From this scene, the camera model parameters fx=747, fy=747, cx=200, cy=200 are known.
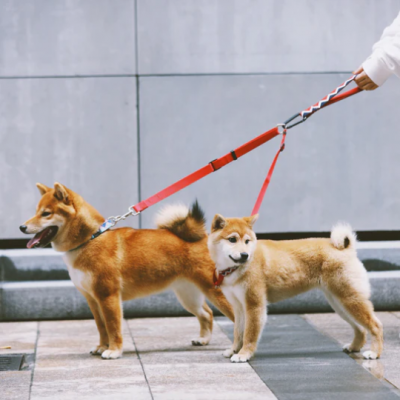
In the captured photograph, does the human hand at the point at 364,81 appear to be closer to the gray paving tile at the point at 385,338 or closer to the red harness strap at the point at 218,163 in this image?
the red harness strap at the point at 218,163

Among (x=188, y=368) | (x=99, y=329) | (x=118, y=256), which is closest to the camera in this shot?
(x=188, y=368)

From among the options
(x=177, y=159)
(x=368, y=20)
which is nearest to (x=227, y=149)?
(x=177, y=159)

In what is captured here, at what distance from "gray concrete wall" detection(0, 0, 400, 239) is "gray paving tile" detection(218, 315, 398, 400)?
190 centimetres

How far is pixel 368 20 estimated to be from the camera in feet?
28.0

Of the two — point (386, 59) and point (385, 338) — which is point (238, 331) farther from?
Result: point (386, 59)

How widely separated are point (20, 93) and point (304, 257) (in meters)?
3.96

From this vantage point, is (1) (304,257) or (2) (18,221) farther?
(2) (18,221)

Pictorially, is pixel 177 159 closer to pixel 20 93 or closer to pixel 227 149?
pixel 227 149

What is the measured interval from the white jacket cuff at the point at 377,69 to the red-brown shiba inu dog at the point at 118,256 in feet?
6.17

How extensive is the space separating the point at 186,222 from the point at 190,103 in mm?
2262

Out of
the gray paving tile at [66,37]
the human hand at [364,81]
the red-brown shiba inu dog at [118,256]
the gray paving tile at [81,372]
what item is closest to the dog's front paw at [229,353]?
the red-brown shiba inu dog at [118,256]

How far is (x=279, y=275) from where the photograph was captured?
20.2ft

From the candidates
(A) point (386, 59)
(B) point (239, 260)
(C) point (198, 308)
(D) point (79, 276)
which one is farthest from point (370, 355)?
(D) point (79, 276)

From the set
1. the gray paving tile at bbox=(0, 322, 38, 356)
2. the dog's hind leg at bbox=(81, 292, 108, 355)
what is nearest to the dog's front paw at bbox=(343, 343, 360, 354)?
the dog's hind leg at bbox=(81, 292, 108, 355)
